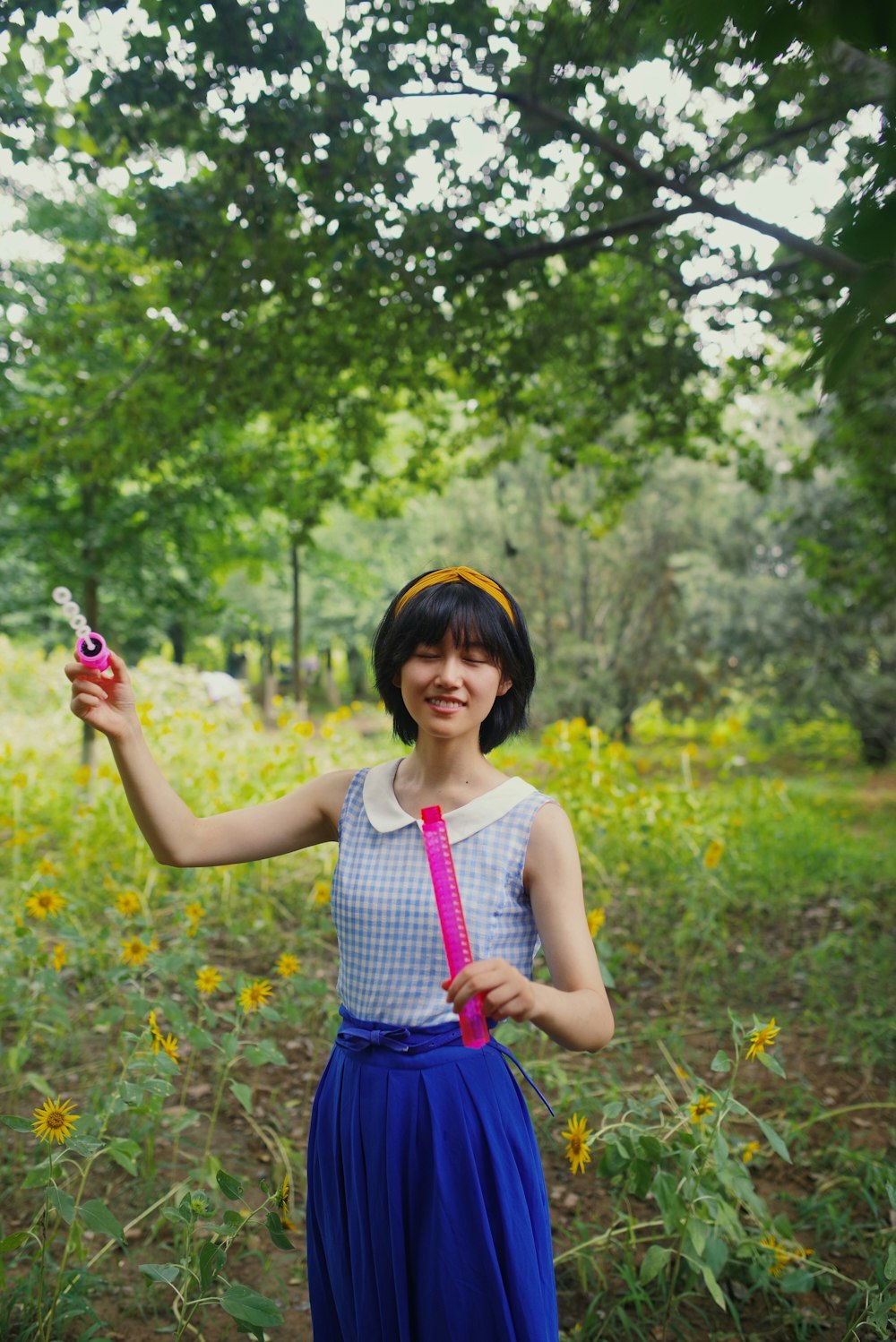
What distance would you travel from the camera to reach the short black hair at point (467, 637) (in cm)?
133

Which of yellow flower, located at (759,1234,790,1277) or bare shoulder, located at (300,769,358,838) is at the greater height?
bare shoulder, located at (300,769,358,838)

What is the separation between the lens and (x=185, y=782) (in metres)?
5.25

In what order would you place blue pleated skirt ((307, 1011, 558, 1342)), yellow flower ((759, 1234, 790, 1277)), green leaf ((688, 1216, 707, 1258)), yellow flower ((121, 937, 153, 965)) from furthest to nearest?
yellow flower ((121, 937, 153, 965))
yellow flower ((759, 1234, 790, 1277))
green leaf ((688, 1216, 707, 1258))
blue pleated skirt ((307, 1011, 558, 1342))

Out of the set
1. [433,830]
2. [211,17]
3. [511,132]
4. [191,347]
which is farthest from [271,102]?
[433,830]

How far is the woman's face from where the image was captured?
1311mm

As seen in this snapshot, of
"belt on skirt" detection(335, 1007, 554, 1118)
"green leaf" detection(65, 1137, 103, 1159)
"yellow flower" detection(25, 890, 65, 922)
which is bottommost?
"green leaf" detection(65, 1137, 103, 1159)

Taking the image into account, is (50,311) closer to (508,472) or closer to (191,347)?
(191,347)

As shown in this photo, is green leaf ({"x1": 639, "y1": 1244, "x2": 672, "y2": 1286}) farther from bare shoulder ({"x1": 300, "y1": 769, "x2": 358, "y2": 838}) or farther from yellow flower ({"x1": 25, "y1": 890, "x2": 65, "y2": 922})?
yellow flower ({"x1": 25, "y1": 890, "x2": 65, "y2": 922})

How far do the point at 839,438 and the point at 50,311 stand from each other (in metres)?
4.03

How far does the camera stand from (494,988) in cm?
98

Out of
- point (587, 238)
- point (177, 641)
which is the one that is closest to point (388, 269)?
point (587, 238)

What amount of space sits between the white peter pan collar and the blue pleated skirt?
251 millimetres

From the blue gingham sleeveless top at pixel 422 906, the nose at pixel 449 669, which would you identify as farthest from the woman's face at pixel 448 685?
the blue gingham sleeveless top at pixel 422 906

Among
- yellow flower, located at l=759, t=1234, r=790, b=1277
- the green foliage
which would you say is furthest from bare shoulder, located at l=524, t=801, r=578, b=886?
yellow flower, located at l=759, t=1234, r=790, b=1277
